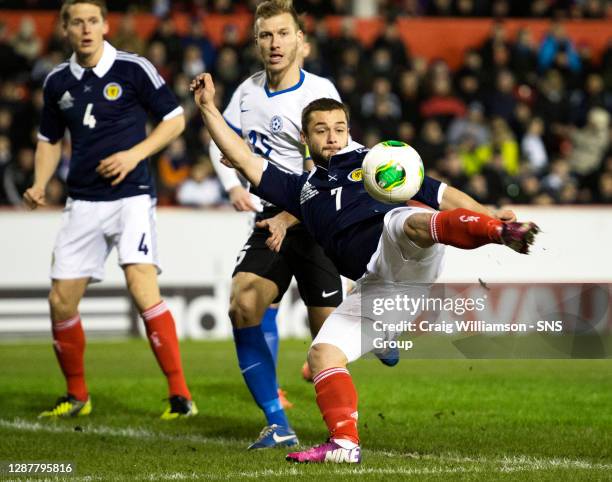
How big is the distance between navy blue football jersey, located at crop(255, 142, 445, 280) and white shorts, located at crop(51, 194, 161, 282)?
211 cm

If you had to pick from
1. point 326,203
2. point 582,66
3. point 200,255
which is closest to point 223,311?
point 200,255

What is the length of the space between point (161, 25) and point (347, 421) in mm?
13343

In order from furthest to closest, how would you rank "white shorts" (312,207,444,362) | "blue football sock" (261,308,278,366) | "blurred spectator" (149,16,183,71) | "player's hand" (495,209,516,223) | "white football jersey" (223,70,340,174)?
"blurred spectator" (149,16,183,71), "blue football sock" (261,308,278,366), "white football jersey" (223,70,340,174), "white shorts" (312,207,444,362), "player's hand" (495,209,516,223)

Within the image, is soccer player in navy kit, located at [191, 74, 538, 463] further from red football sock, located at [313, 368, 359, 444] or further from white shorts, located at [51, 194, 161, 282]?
white shorts, located at [51, 194, 161, 282]

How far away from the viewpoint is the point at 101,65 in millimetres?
8578

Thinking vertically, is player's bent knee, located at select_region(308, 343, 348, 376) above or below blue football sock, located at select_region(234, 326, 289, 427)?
above

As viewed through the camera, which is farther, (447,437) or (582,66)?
(582,66)

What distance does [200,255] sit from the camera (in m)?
14.3

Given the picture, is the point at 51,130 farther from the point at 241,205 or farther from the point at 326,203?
the point at 326,203

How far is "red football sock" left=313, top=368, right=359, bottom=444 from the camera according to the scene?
19.7 ft

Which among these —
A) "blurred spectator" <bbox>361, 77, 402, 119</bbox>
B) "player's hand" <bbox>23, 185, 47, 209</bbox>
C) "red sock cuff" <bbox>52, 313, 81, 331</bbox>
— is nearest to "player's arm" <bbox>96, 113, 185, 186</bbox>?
"player's hand" <bbox>23, 185, 47, 209</bbox>

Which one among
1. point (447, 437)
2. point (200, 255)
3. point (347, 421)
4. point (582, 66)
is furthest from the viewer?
point (582, 66)

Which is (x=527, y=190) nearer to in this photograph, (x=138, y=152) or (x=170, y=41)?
(x=170, y=41)

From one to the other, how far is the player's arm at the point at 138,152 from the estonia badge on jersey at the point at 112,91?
0.36m
